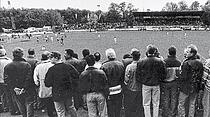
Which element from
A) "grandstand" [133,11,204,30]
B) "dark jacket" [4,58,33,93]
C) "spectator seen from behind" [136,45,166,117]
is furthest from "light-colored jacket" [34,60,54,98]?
"grandstand" [133,11,204,30]

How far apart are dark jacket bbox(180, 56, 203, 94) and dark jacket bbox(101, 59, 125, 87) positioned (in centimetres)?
149

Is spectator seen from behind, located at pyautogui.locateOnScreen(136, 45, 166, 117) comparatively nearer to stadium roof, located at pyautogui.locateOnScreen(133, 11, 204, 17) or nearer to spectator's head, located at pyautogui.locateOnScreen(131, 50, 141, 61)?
spectator's head, located at pyautogui.locateOnScreen(131, 50, 141, 61)

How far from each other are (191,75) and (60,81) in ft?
10.1

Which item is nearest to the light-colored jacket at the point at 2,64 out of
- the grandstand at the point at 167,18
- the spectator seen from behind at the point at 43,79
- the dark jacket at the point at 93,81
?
the spectator seen from behind at the point at 43,79

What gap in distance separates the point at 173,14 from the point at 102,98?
8286 cm

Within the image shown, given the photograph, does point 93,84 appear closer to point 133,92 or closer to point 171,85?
point 133,92

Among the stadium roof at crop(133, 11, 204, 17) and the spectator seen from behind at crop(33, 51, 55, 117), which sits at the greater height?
the stadium roof at crop(133, 11, 204, 17)

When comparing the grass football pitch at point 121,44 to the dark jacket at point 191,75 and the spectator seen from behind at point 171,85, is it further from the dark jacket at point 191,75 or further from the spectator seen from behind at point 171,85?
the dark jacket at point 191,75

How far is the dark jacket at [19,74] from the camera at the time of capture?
20.6ft

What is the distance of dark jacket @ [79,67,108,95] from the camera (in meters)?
5.46

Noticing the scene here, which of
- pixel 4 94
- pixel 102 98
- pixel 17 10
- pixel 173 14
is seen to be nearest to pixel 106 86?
pixel 102 98

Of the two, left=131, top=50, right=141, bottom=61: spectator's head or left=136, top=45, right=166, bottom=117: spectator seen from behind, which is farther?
left=131, top=50, right=141, bottom=61: spectator's head

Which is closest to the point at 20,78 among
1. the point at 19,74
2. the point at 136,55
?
the point at 19,74

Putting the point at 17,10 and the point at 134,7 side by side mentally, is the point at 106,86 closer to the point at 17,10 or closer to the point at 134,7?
the point at 134,7
